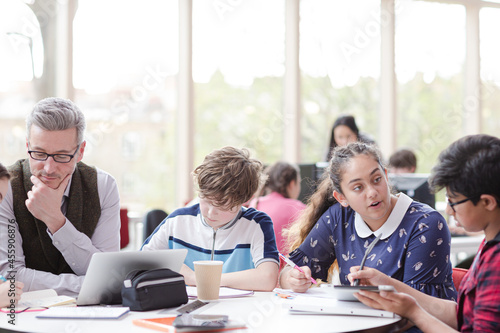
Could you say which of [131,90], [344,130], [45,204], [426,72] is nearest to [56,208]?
[45,204]

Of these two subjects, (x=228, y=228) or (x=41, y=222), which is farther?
(x=228, y=228)

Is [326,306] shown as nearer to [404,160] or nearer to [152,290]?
[152,290]

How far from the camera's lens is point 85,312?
1.47 metres

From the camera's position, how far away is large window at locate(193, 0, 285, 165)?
17.6ft

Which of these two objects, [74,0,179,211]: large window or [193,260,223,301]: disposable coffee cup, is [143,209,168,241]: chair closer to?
[193,260,223,301]: disposable coffee cup

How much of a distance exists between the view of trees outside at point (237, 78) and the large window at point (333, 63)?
1 cm

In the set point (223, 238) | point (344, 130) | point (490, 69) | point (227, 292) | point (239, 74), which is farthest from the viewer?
point (490, 69)

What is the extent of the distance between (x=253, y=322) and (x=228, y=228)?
739 millimetres

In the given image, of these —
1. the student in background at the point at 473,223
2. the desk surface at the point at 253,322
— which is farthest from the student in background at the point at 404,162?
the desk surface at the point at 253,322

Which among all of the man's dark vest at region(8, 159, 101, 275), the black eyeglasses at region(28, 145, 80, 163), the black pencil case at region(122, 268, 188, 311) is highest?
the black eyeglasses at region(28, 145, 80, 163)

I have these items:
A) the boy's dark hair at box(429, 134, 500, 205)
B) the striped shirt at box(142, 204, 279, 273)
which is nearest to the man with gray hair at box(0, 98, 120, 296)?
the striped shirt at box(142, 204, 279, 273)

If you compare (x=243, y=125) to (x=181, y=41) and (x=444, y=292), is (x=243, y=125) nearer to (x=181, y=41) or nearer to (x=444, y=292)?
(x=181, y=41)

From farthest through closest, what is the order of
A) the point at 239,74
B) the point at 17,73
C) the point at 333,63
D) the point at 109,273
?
the point at 333,63, the point at 239,74, the point at 17,73, the point at 109,273

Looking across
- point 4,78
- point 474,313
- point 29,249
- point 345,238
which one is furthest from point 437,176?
point 4,78
